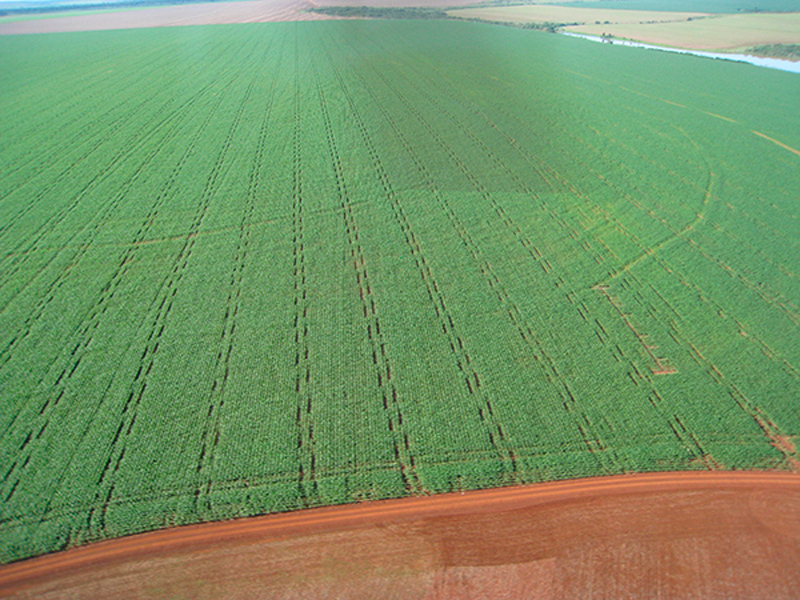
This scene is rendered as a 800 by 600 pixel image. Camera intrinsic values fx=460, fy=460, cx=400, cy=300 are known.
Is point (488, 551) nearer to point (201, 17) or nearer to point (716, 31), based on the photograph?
point (716, 31)

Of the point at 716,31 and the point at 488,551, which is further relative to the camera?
the point at 716,31

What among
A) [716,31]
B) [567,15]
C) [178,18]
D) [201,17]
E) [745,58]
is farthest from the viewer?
[567,15]

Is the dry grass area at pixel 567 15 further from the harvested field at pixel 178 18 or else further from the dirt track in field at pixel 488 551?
the dirt track in field at pixel 488 551

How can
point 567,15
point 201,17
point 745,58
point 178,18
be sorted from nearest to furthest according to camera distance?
1. point 745,58
2. point 201,17
3. point 178,18
4. point 567,15

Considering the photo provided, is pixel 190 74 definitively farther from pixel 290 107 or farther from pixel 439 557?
pixel 439 557

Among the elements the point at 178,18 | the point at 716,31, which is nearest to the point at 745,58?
the point at 716,31

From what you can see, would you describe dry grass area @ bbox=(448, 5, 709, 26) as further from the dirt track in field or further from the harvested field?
the dirt track in field
